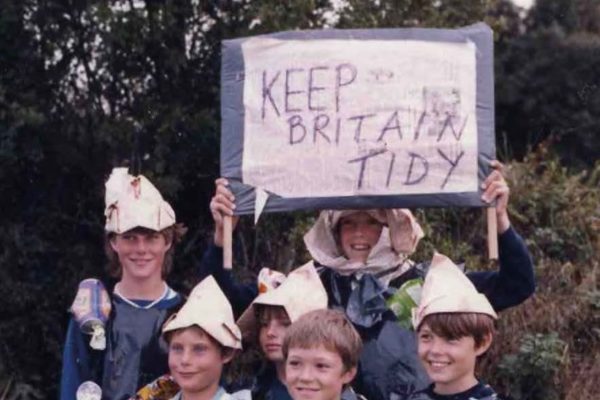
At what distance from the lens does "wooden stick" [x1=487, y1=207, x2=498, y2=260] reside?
4.64 m

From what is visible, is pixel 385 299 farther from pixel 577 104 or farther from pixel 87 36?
pixel 577 104

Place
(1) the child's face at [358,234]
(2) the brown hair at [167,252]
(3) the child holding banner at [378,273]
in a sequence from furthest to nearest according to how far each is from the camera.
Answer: (2) the brown hair at [167,252], (1) the child's face at [358,234], (3) the child holding banner at [378,273]

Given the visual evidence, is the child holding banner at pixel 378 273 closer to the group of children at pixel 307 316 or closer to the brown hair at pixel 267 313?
the group of children at pixel 307 316

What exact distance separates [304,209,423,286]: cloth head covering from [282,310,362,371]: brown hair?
451mm

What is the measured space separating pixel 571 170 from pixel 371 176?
20.0ft

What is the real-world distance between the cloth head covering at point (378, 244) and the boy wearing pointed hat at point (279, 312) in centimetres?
14

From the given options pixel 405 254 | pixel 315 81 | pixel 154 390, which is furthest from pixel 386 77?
pixel 154 390

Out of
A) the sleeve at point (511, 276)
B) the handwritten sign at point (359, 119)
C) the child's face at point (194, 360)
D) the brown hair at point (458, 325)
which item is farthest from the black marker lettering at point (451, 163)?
the child's face at point (194, 360)

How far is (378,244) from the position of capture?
4852 millimetres

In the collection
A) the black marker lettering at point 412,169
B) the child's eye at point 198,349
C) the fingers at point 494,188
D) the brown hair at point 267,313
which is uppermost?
the black marker lettering at point 412,169

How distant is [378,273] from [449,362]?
2.03 feet

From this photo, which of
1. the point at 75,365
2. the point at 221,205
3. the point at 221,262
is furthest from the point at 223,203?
the point at 75,365

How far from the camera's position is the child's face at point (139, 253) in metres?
4.94

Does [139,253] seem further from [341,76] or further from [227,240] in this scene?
[341,76]
